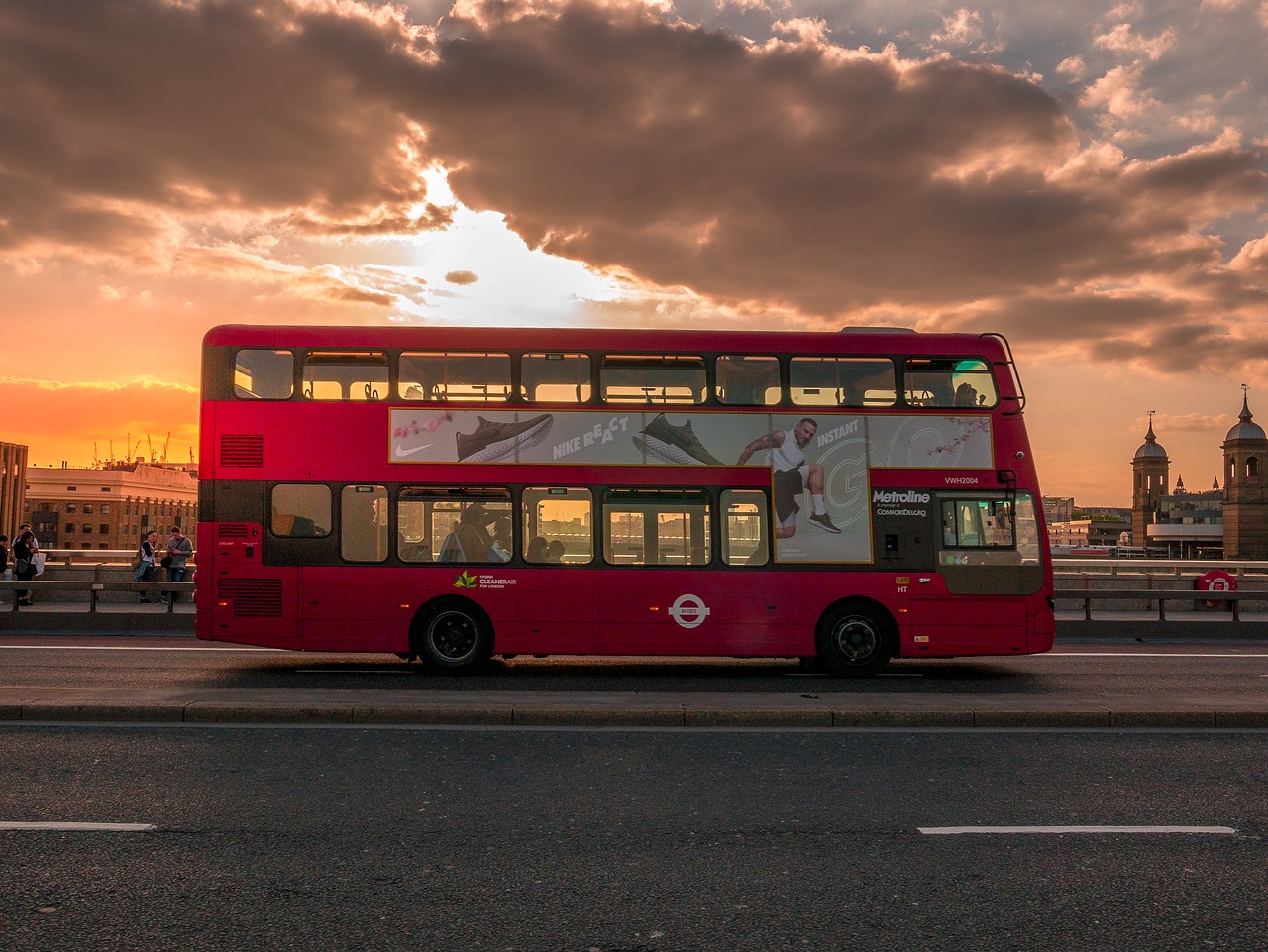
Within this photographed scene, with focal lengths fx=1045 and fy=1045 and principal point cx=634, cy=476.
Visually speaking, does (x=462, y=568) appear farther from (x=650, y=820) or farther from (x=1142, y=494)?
(x=1142, y=494)

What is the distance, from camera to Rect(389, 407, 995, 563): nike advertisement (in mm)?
12758

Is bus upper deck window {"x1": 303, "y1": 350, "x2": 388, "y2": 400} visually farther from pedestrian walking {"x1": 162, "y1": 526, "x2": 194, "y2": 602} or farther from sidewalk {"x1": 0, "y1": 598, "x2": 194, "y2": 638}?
pedestrian walking {"x1": 162, "y1": 526, "x2": 194, "y2": 602}

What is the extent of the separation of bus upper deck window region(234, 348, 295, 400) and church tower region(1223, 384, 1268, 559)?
155344 millimetres

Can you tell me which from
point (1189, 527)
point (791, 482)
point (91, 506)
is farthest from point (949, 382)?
point (91, 506)

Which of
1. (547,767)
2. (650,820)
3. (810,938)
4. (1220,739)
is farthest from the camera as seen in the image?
(1220,739)

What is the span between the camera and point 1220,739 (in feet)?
28.7

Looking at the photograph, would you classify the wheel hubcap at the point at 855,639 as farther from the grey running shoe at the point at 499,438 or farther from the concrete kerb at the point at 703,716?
the grey running shoe at the point at 499,438

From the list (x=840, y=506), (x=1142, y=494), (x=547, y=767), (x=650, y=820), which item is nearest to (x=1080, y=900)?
(x=650, y=820)

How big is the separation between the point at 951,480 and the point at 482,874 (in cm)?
926

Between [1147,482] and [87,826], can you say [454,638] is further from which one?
[1147,482]

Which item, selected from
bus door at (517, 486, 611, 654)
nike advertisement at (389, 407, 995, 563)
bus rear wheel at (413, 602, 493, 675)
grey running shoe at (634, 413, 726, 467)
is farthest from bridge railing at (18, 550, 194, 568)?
grey running shoe at (634, 413, 726, 467)

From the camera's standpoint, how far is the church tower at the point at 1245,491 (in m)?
146

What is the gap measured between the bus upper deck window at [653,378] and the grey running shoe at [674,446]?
1.21ft

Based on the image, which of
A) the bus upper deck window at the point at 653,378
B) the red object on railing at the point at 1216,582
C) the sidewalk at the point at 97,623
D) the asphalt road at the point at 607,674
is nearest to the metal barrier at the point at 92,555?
the sidewalk at the point at 97,623
